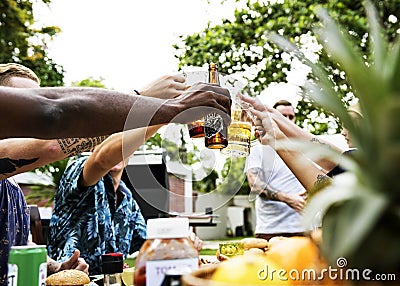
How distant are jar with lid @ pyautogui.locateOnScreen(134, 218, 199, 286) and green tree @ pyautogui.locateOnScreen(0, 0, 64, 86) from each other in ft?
27.2

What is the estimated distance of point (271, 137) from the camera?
1985 millimetres

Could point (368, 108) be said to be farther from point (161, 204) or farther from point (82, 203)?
point (82, 203)

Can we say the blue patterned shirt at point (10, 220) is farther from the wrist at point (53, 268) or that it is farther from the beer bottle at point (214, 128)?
the beer bottle at point (214, 128)

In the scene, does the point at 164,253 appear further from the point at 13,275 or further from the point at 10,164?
the point at 10,164

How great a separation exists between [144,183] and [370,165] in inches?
47.0

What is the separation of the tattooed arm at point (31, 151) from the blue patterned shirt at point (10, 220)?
17 centimetres

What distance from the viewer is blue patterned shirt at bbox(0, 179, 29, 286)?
5.84 feet

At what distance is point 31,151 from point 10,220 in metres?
0.29

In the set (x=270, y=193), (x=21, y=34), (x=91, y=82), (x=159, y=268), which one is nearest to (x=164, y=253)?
(x=159, y=268)

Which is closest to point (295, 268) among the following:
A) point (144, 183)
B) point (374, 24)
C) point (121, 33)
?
point (374, 24)

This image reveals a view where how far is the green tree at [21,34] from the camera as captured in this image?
27.8 ft

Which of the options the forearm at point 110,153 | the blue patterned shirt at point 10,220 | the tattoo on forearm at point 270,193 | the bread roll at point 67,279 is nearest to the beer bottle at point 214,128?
the forearm at point 110,153

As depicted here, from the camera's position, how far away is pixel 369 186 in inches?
22.2

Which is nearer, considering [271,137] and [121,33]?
[271,137]
